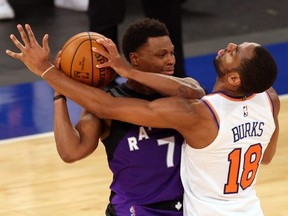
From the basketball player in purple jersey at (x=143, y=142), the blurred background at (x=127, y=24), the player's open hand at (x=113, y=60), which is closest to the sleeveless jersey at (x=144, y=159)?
the basketball player in purple jersey at (x=143, y=142)

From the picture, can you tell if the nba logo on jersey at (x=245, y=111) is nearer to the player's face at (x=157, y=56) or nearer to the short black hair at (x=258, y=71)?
the short black hair at (x=258, y=71)

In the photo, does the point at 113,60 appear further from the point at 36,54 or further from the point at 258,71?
the point at 258,71

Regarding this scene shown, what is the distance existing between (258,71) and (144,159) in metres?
0.63

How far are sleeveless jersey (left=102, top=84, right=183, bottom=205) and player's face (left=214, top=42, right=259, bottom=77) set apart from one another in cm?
33

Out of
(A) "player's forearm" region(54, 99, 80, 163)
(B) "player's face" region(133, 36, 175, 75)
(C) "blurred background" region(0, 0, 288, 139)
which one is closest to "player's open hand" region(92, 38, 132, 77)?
(B) "player's face" region(133, 36, 175, 75)

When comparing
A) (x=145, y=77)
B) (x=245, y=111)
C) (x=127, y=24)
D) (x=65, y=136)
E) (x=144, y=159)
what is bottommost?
(x=127, y=24)

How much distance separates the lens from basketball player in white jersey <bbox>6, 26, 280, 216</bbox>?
3.47 m

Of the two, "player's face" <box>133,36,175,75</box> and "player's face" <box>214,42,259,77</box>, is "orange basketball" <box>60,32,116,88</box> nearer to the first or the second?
"player's face" <box>133,36,175,75</box>

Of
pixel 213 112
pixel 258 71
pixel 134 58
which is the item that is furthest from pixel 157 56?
pixel 258 71

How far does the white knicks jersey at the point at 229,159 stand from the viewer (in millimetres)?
3529

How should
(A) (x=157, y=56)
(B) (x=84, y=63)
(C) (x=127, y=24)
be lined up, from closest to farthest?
(B) (x=84, y=63) → (A) (x=157, y=56) → (C) (x=127, y=24)

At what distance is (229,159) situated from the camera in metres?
3.58

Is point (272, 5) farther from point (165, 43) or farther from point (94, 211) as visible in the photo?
point (165, 43)

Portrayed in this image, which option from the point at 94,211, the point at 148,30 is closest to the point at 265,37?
the point at 94,211
